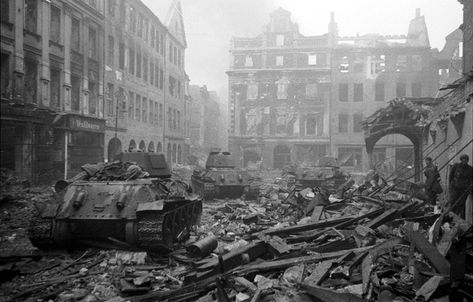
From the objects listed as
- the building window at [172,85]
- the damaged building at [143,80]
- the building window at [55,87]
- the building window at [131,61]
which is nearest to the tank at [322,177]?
the damaged building at [143,80]

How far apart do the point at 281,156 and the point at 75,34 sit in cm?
2394

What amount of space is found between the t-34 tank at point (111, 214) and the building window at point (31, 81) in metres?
9.58

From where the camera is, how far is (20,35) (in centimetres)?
1591

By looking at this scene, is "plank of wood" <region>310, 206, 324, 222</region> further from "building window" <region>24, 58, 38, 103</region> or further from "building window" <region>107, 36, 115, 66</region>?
"building window" <region>107, 36, 115, 66</region>

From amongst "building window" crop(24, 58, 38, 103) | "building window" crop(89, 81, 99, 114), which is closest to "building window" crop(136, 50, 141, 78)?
"building window" crop(89, 81, 99, 114)

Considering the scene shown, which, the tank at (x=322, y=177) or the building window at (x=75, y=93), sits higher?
the building window at (x=75, y=93)

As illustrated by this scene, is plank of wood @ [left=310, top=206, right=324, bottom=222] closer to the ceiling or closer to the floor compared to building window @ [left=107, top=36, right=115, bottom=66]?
closer to the floor

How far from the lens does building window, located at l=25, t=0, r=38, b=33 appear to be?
16.7 metres

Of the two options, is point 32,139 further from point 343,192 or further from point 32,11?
point 343,192

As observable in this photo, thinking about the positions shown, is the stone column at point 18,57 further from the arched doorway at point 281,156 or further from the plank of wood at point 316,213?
the arched doorway at point 281,156

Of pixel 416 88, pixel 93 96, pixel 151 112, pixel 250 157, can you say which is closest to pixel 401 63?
pixel 416 88

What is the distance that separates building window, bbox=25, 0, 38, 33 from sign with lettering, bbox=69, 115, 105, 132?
4.44 metres

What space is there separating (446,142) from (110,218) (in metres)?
12.1

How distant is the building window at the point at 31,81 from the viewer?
16702 mm
